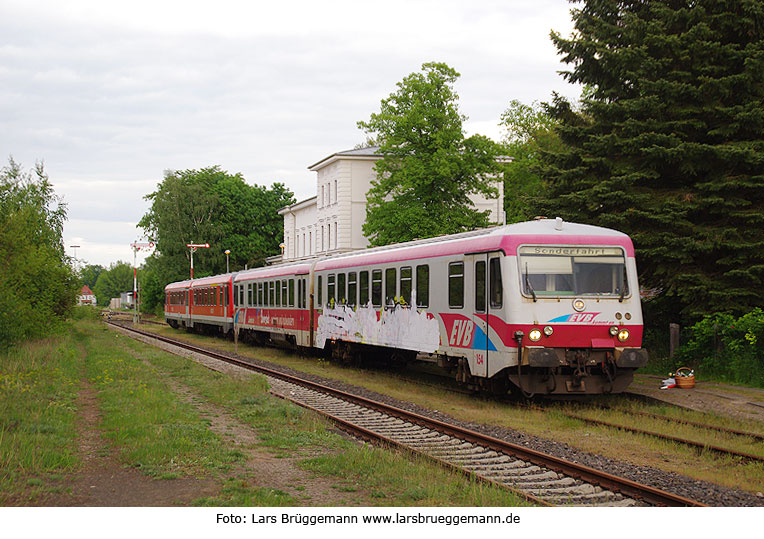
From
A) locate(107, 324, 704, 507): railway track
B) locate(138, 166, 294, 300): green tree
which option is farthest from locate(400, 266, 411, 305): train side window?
locate(138, 166, 294, 300): green tree

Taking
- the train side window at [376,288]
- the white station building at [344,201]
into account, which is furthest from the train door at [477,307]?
the white station building at [344,201]

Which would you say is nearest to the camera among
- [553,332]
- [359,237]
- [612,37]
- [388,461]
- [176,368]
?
[388,461]

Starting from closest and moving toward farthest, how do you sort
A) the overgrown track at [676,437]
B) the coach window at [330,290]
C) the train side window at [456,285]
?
1. the overgrown track at [676,437]
2. the train side window at [456,285]
3. the coach window at [330,290]

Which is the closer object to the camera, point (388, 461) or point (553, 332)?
point (388, 461)

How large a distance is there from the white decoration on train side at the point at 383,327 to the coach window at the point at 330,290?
23 cm

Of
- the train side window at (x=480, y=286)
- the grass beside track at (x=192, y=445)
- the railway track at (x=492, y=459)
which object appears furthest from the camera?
the train side window at (x=480, y=286)

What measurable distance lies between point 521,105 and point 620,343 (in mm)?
53310

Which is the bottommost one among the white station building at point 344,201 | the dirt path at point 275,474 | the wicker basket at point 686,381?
the dirt path at point 275,474

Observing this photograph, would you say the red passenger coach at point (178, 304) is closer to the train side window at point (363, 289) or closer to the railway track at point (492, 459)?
the train side window at point (363, 289)

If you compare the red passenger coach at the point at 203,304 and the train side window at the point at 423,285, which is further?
the red passenger coach at the point at 203,304

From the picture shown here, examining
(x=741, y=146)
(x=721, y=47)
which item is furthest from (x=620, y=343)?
(x=721, y=47)

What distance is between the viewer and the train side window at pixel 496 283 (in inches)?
542

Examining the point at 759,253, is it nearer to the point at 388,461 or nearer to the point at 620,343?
the point at 620,343

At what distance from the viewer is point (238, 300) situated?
113ft
